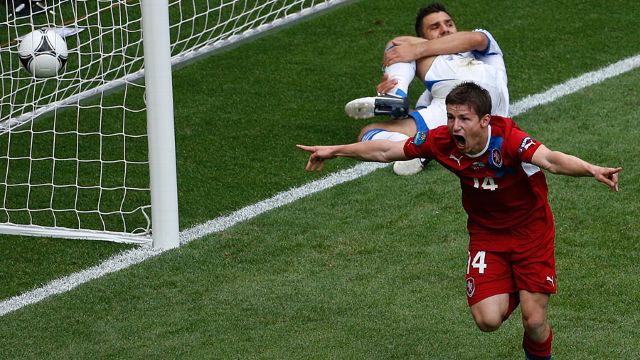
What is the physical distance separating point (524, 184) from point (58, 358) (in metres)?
2.56

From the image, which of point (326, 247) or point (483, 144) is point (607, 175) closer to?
point (483, 144)

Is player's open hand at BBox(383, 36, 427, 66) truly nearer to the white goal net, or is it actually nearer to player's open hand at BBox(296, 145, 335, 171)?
the white goal net

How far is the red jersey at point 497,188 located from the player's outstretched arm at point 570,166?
0.21 m

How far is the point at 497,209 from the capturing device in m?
5.80

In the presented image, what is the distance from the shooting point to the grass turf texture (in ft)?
21.2

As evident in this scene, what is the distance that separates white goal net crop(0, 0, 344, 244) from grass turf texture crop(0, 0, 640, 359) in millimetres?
331

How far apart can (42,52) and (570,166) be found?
14.2 feet

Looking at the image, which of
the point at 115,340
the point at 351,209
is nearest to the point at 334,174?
the point at 351,209

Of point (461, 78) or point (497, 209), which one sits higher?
point (497, 209)

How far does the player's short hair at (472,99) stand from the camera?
5.49 meters

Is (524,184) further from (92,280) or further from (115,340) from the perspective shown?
(92,280)

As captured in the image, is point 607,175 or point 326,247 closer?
point 607,175

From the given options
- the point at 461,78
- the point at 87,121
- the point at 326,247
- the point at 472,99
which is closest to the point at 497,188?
the point at 472,99

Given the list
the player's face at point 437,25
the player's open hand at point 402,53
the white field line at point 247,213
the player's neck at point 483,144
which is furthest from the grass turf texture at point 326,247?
the player's neck at point 483,144
